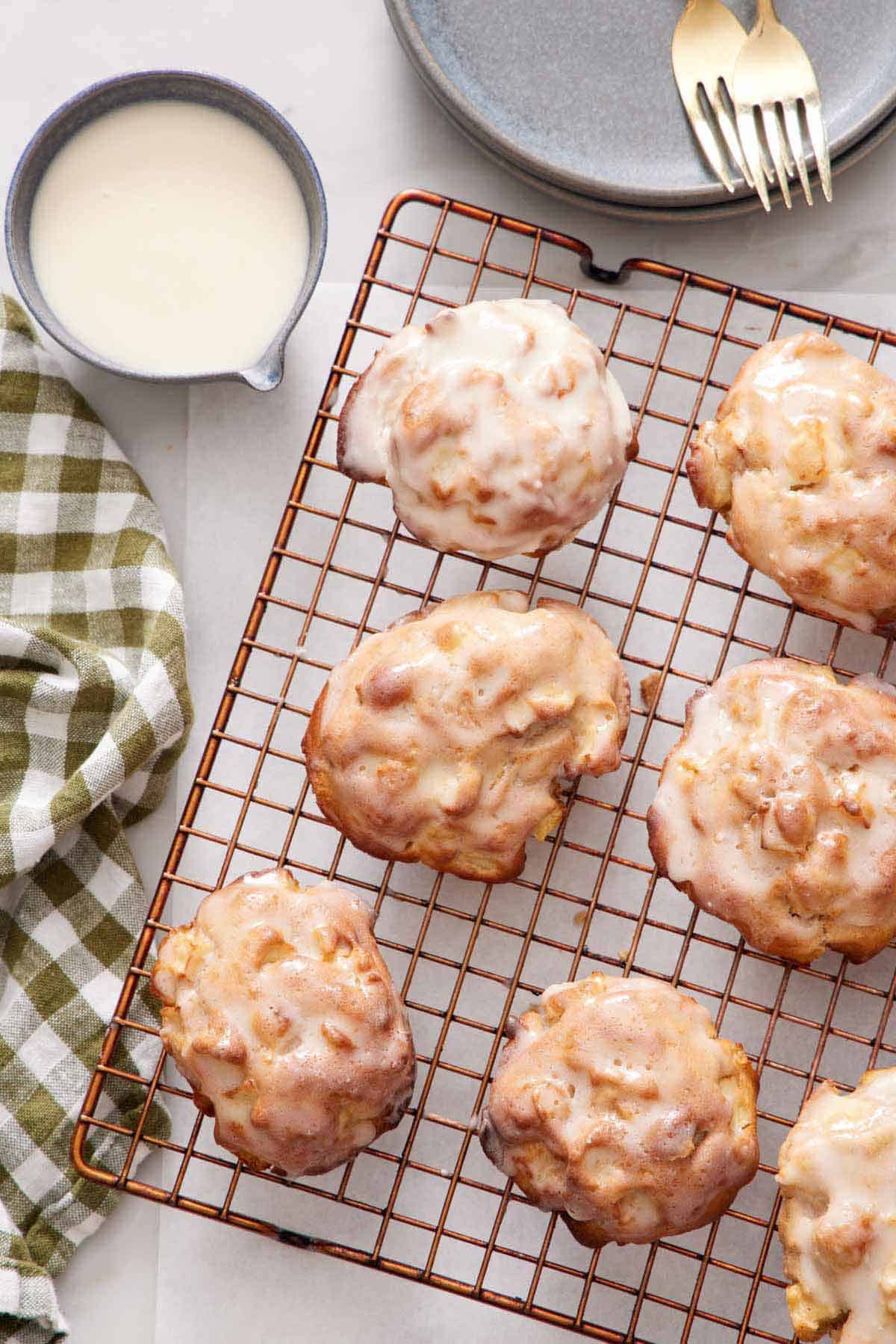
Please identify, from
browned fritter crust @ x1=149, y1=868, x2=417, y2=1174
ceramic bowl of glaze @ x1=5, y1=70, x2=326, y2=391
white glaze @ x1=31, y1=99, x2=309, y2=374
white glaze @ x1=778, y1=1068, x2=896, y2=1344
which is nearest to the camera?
white glaze @ x1=778, y1=1068, x2=896, y2=1344

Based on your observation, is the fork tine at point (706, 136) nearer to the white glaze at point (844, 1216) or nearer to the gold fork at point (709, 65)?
the gold fork at point (709, 65)

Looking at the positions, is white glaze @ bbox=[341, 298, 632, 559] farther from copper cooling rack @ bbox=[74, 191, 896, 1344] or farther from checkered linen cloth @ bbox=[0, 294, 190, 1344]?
checkered linen cloth @ bbox=[0, 294, 190, 1344]

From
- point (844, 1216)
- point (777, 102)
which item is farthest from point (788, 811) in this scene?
point (777, 102)

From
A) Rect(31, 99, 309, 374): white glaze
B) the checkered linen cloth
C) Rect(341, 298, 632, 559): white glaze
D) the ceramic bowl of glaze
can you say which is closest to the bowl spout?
the ceramic bowl of glaze

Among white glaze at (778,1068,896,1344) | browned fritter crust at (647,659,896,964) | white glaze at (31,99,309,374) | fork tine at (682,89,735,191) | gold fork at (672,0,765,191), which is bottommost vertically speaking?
white glaze at (778,1068,896,1344)

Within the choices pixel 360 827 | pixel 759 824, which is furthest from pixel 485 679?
pixel 759 824

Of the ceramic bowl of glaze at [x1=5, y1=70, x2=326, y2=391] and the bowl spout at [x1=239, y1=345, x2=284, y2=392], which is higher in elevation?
the ceramic bowl of glaze at [x1=5, y1=70, x2=326, y2=391]
